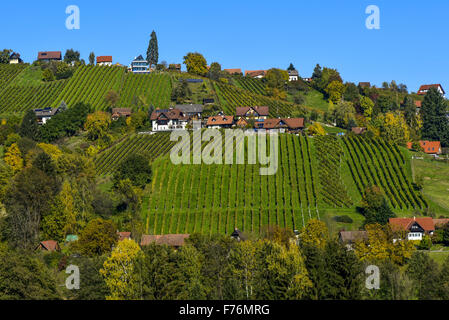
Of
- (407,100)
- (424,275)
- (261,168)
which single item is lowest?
(424,275)

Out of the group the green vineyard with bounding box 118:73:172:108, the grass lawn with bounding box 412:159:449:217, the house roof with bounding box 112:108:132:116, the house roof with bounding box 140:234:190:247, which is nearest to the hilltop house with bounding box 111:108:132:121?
the house roof with bounding box 112:108:132:116

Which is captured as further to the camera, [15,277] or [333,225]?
[333,225]

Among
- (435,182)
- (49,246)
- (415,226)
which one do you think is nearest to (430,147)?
(435,182)

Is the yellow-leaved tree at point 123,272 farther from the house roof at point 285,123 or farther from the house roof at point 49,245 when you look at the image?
the house roof at point 285,123

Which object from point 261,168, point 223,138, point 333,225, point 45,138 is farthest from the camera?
point 45,138

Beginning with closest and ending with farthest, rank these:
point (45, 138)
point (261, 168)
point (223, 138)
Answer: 1. point (261, 168)
2. point (223, 138)
3. point (45, 138)
